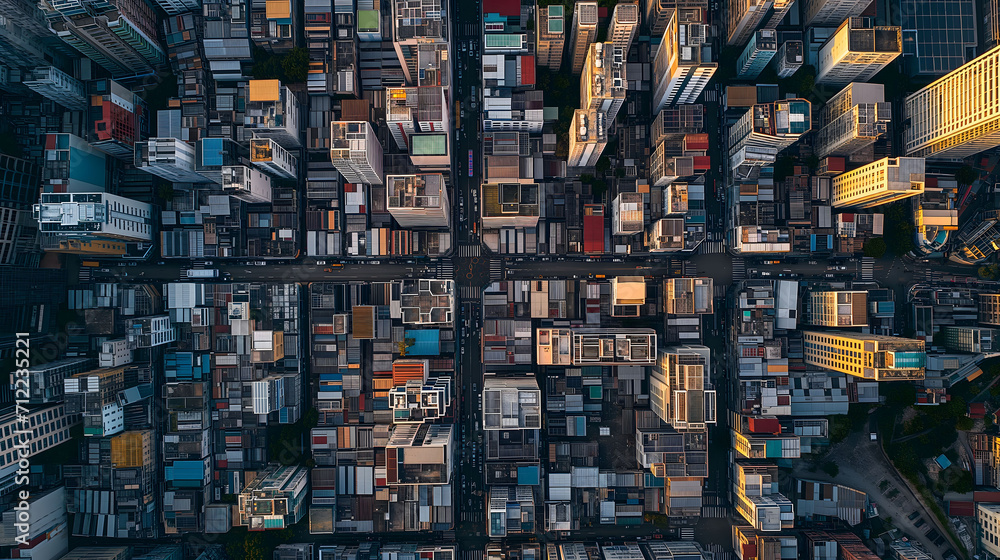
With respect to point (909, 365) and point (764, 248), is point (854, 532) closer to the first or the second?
point (909, 365)

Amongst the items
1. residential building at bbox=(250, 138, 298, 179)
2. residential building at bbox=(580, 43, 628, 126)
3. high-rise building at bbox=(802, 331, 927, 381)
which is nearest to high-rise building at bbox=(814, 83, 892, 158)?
high-rise building at bbox=(802, 331, 927, 381)

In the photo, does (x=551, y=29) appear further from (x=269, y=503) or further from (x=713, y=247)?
(x=269, y=503)

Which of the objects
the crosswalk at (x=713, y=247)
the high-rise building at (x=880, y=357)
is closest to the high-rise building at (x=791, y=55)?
the crosswalk at (x=713, y=247)

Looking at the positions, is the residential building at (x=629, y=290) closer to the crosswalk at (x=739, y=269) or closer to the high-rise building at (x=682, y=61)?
the crosswalk at (x=739, y=269)

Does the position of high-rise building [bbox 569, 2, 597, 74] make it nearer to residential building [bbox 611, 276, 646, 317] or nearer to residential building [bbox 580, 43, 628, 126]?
residential building [bbox 580, 43, 628, 126]

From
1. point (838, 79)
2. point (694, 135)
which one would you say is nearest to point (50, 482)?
point (694, 135)
